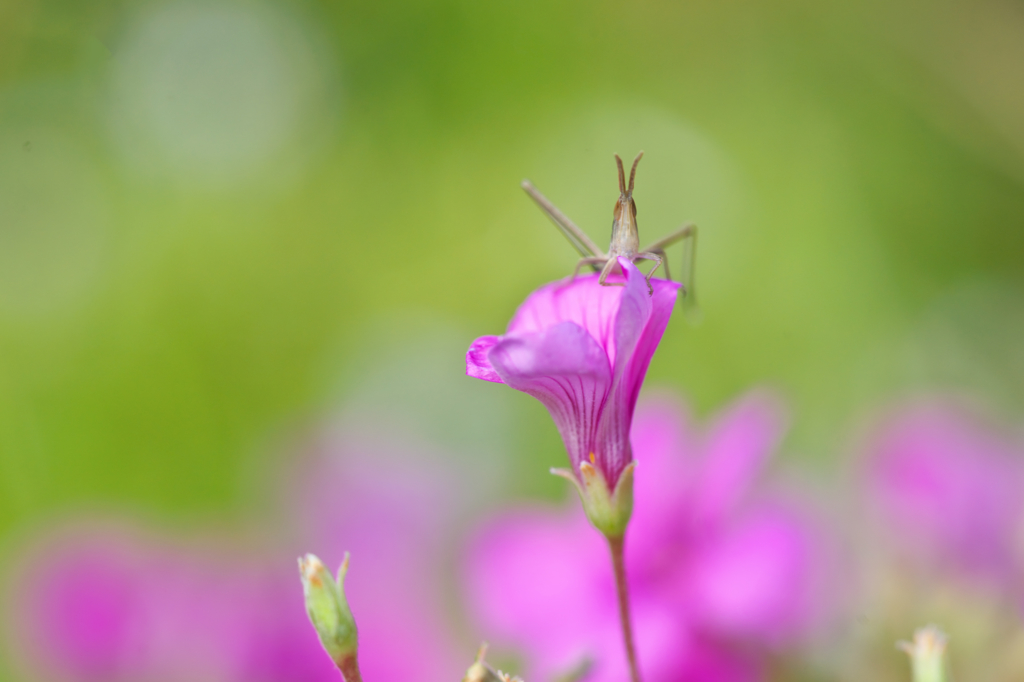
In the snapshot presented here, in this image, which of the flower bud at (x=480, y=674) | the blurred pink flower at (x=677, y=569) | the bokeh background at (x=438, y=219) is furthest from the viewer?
the bokeh background at (x=438, y=219)

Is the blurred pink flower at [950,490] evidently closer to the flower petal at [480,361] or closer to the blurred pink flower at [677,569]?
the blurred pink flower at [677,569]

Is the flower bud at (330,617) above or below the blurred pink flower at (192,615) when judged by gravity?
above

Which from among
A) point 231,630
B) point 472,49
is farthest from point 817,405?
point 472,49

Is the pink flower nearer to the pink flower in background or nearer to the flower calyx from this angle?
the flower calyx

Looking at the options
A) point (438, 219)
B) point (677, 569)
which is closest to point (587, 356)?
point (677, 569)

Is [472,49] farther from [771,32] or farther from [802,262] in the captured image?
[802,262]

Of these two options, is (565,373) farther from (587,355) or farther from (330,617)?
(330,617)

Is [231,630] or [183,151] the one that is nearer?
[231,630]

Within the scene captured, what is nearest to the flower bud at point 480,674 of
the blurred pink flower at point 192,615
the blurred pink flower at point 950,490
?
the blurred pink flower at point 192,615
